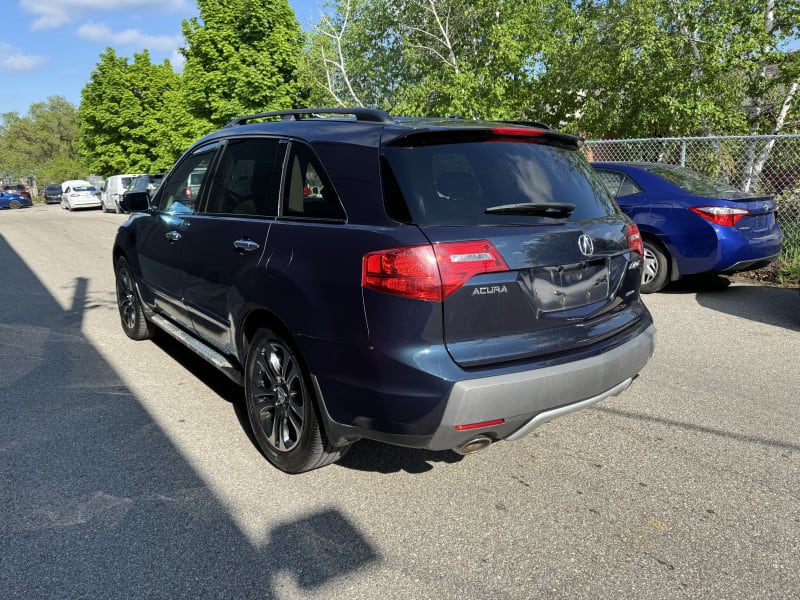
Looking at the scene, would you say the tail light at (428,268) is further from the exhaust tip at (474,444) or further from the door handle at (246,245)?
the door handle at (246,245)

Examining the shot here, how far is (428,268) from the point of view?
7.98 ft

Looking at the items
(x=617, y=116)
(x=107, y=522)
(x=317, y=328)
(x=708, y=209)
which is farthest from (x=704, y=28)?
(x=107, y=522)

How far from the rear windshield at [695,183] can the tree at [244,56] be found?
20814 millimetres

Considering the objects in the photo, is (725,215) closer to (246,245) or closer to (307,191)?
(307,191)

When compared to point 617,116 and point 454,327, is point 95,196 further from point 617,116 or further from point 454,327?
point 454,327

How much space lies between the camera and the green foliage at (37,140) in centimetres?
7575

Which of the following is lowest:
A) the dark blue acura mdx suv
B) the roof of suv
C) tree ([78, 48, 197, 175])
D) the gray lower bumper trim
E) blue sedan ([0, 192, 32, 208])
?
blue sedan ([0, 192, 32, 208])

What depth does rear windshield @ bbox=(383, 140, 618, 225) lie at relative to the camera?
2611 millimetres

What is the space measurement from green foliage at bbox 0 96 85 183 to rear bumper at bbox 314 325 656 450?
8427cm

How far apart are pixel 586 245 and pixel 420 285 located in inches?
35.8

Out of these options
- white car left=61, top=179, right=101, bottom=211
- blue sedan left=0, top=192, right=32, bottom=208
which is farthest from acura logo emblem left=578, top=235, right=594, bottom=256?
blue sedan left=0, top=192, right=32, bottom=208

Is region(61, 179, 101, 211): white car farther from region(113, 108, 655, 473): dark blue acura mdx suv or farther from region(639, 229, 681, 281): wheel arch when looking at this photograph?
region(113, 108, 655, 473): dark blue acura mdx suv

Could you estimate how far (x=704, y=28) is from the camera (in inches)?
458

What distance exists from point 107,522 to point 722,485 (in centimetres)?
297
